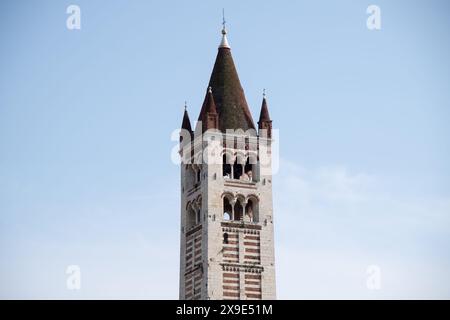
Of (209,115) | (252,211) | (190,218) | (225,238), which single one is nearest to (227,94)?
(209,115)

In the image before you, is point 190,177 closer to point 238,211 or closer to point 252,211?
point 238,211

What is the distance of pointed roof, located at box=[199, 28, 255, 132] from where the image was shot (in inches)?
2849

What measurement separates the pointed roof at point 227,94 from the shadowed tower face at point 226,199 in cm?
6

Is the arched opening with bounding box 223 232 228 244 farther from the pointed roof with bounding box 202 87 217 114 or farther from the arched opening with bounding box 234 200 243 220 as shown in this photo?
the pointed roof with bounding box 202 87 217 114

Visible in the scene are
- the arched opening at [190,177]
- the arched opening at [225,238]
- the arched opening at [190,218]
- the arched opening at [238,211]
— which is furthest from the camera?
the arched opening at [190,177]

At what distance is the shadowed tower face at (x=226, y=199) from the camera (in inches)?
2721

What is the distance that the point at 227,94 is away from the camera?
241 feet

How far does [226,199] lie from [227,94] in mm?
6490

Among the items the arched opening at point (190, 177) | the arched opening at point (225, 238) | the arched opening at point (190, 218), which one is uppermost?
the arched opening at point (190, 177)

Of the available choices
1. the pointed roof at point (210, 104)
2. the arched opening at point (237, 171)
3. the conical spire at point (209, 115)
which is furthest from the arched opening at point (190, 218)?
the pointed roof at point (210, 104)

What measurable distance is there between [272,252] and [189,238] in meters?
4.94

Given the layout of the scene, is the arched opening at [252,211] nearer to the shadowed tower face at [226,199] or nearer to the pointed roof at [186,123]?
the shadowed tower face at [226,199]

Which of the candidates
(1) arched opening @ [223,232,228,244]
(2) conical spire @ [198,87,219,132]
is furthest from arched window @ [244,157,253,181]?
(1) arched opening @ [223,232,228,244]

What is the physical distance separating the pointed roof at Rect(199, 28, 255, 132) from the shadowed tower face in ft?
0.19
